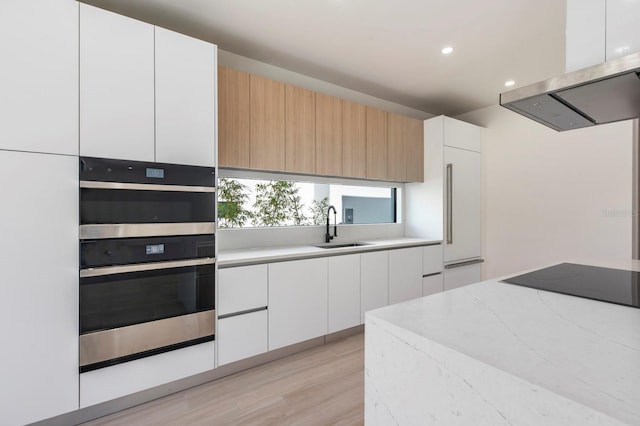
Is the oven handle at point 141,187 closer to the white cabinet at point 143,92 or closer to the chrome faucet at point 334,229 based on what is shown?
the white cabinet at point 143,92

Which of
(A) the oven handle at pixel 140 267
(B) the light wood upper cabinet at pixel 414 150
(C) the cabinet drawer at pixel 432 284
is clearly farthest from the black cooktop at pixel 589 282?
(B) the light wood upper cabinet at pixel 414 150

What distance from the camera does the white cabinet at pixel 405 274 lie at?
3.22 meters

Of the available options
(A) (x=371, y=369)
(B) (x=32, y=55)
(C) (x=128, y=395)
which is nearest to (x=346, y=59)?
(B) (x=32, y=55)

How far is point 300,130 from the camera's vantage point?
286 centimetres

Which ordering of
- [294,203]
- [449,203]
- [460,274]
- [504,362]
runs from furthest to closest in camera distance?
[460,274] < [449,203] < [294,203] < [504,362]

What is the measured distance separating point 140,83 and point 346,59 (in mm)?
1818

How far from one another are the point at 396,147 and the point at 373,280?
1.63 m

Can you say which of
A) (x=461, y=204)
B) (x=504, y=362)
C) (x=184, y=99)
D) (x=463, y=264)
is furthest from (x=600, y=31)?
(x=463, y=264)

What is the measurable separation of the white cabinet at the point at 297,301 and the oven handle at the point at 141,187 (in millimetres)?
806

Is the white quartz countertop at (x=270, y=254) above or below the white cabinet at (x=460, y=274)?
above

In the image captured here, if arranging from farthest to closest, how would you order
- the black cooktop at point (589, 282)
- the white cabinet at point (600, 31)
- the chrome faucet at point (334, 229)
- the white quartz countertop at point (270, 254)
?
the chrome faucet at point (334, 229) < the white quartz countertop at point (270, 254) < the white cabinet at point (600, 31) < the black cooktop at point (589, 282)

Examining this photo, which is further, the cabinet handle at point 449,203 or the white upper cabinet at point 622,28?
the cabinet handle at point 449,203

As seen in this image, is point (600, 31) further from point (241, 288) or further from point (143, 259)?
point (143, 259)

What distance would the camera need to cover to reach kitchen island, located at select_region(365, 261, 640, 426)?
1.78 ft
